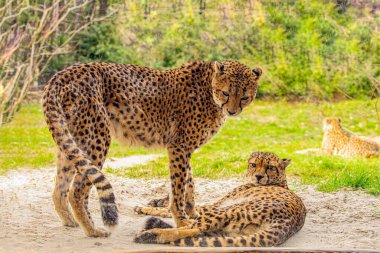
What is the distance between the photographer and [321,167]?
25.0 feet

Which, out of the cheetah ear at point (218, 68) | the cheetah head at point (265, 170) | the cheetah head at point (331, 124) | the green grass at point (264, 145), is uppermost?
the cheetah ear at point (218, 68)

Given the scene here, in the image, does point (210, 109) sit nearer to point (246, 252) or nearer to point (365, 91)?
point (246, 252)

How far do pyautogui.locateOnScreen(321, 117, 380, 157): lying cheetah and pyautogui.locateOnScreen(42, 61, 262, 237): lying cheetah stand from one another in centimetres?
413

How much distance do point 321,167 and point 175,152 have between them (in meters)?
2.86

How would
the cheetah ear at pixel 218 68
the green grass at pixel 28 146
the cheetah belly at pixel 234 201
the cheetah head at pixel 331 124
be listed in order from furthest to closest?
the cheetah head at pixel 331 124 → the green grass at pixel 28 146 → the cheetah ear at pixel 218 68 → the cheetah belly at pixel 234 201

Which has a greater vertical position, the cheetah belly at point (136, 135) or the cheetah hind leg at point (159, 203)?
the cheetah belly at point (136, 135)

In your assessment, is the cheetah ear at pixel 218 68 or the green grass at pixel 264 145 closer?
the cheetah ear at pixel 218 68

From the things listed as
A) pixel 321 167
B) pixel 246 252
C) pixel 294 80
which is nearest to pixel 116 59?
pixel 294 80

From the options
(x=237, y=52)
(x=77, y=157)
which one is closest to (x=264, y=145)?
(x=237, y=52)

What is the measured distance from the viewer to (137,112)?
5105 mm

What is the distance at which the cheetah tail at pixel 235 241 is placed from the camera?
14.1 ft

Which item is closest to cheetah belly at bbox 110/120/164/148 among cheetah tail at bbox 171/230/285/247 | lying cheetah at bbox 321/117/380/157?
cheetah tail at bbox 171/230/285/247

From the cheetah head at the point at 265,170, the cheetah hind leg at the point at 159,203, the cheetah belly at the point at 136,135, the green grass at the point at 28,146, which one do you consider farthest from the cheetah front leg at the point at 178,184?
the green grass at the point at 28,146

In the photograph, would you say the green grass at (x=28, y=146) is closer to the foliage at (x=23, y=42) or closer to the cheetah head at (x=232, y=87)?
the foliage at (x=23, y=42)
